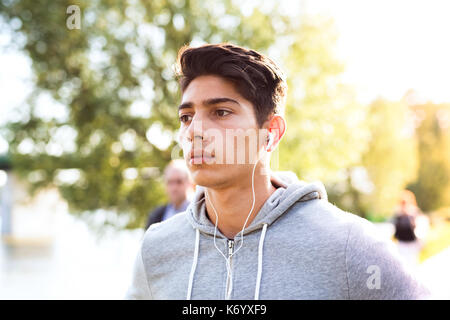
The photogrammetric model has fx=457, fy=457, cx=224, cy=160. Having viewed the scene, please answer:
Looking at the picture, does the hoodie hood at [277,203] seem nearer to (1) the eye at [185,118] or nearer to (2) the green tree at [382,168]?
(1) the eye at [185,118]

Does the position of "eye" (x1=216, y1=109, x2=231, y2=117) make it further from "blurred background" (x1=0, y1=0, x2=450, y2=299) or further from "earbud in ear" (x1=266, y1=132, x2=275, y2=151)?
"blurred background" (x1=0, y1=0, x2=450, y2=299)

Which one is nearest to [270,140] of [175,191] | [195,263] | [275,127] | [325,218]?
[275,127]

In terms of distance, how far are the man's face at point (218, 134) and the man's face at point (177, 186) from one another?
3.66 meters

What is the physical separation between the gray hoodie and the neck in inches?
1.2

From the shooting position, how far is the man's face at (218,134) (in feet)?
5.11

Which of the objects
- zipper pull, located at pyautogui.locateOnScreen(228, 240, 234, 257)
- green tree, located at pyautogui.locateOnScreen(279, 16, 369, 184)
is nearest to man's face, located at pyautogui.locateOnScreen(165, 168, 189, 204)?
zipper pull, located at pyautogui.locateOnScreen(228, 240, 234, 257)

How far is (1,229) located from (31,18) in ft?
62.0

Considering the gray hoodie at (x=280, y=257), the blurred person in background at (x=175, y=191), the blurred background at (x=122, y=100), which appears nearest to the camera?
the gray hoodie at (x=280, y=257)

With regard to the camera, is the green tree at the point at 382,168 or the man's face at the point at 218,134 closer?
the man's face at the point at 218,134

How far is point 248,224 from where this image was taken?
67.1 inches

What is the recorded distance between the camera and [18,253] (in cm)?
1969

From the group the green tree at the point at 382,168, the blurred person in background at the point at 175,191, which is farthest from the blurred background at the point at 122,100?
the green tree at the point at 382,168

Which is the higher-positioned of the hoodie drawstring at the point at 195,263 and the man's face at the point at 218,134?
the man's face at the point at 218,134
